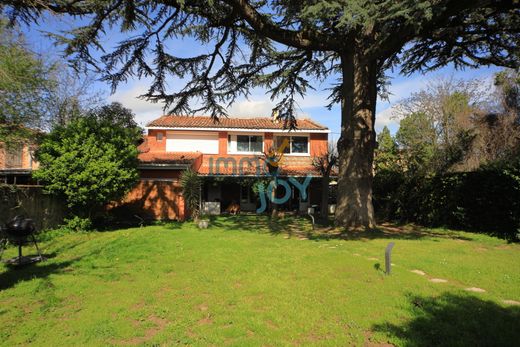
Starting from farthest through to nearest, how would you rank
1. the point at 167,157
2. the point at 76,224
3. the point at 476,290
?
1. the point at 167,157
2. the point at 76,224
3. the point at 476,290

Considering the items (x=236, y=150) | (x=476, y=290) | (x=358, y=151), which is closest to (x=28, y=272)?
(x=476, y=290)

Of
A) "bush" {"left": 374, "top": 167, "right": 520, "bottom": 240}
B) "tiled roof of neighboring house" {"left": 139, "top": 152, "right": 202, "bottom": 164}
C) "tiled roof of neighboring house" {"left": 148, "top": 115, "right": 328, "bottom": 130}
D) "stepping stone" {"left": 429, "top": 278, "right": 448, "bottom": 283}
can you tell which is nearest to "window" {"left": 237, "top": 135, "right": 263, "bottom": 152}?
"tiled roof of neighboring house" {"left": 148, "top": 115, "right": 328, "bottom": 130}

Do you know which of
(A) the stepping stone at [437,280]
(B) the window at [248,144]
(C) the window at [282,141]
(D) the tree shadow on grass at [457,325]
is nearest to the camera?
(D) the tree shadow on grass at [457,325]

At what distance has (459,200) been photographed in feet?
44.7

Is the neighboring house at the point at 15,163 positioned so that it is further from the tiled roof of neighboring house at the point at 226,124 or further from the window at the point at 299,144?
the window at the point at 299,144

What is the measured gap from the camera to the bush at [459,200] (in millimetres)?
11422

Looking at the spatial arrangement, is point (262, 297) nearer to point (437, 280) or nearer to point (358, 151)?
point (437, 280)

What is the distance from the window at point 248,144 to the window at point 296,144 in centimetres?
153

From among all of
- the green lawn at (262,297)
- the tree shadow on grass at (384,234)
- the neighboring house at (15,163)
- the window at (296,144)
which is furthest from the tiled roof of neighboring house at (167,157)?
the green lawn at (262,297)

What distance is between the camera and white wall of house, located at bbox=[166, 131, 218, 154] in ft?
89.2

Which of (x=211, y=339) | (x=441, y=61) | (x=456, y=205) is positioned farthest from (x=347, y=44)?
(x=211, y=339)

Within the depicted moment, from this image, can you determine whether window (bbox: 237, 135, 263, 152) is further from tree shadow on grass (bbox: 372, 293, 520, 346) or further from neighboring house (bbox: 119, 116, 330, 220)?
tree shadow on grass (bbox: 372, 293, 520, 346)

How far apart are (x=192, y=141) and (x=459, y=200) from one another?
1925cm

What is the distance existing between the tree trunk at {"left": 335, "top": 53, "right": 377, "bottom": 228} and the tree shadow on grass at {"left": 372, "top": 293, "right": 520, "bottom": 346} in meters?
7.61
